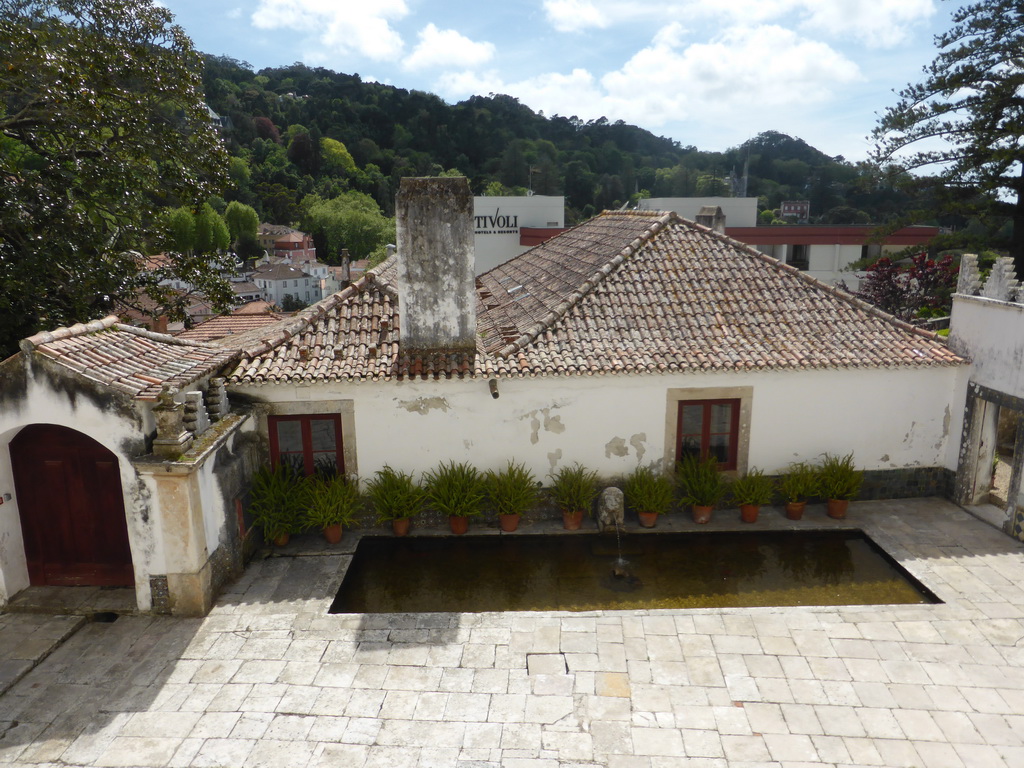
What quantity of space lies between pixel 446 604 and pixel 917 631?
19.8 ft

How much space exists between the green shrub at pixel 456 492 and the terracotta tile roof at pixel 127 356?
3840mm

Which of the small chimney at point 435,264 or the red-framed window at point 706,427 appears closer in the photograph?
the small chimney at point 435,264

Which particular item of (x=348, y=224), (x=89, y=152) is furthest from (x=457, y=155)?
(x=89, y=152)

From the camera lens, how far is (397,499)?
11.5 meters

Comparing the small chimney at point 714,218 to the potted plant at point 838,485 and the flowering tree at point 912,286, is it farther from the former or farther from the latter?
the potted plant at point 838,485

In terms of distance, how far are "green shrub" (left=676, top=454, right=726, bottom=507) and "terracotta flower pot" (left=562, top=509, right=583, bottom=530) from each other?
181 centimetres

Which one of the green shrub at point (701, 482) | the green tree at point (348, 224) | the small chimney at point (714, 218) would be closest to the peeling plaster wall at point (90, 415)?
the green shrub at point (701, 482)

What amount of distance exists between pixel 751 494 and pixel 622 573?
115 inches

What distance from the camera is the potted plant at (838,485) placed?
12.1 m

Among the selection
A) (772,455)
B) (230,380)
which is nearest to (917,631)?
(772,455)

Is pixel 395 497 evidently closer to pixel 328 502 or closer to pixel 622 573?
pixel 328 502

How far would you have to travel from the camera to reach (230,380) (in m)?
10.9

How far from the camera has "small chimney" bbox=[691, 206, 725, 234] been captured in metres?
19.2

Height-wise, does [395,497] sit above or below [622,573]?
above
